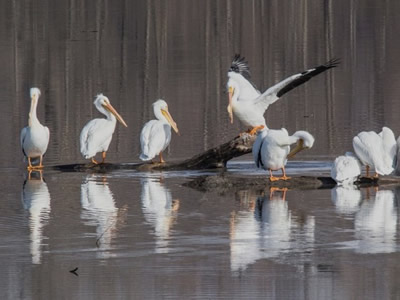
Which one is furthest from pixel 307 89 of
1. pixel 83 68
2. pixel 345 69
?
pixel 83 68

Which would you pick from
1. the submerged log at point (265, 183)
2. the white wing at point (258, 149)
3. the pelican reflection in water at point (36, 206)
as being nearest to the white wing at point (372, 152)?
the submerged log at point (265, 183)

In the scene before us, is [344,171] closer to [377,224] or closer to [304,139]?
[304,139]

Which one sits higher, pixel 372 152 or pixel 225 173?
pixel 372 152

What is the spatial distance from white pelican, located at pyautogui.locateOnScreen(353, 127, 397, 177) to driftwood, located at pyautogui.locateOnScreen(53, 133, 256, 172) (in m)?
1.49

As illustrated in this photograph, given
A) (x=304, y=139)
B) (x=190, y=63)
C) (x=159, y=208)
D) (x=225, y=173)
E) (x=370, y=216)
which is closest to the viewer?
(x=370, y=216)

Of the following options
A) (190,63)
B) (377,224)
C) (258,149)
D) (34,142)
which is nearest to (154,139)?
(34,142)

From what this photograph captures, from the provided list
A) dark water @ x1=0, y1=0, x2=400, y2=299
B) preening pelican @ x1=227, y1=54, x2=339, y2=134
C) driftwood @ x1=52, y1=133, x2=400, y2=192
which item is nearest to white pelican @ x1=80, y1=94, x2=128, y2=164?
driftwood @ x1=52, y1=133, x2=400, y2=192

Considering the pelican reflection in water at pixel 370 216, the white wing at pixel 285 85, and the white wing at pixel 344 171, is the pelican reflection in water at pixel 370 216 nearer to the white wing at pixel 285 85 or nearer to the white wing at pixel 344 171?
the white wing at pixel 344 171

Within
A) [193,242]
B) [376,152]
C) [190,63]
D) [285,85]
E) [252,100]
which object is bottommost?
[193,242]

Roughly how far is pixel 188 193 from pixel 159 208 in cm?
82

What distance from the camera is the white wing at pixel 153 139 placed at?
1349 centimetres

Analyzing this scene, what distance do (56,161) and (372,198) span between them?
4.49 metres

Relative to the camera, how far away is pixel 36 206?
1140 centimetres

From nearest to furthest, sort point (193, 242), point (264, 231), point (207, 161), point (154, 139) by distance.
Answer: point (193, 242), point (264, 231), point (207, 161), point (154, 139)
